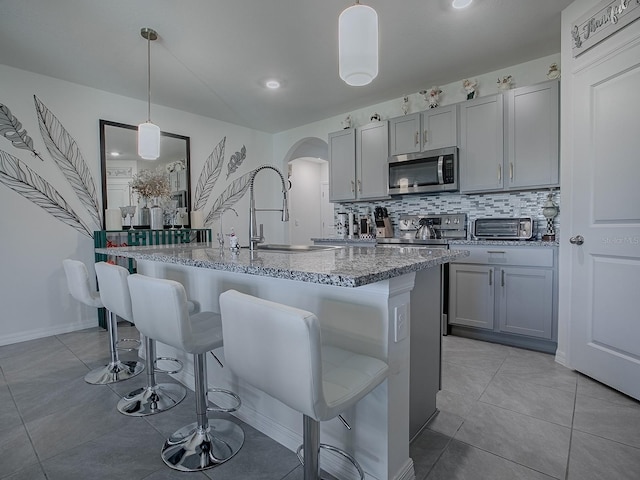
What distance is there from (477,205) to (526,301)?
113 cm

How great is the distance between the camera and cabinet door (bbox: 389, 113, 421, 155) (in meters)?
3.53

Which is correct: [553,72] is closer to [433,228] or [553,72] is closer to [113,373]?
[433,228]

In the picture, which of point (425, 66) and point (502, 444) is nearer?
point (502, 444)

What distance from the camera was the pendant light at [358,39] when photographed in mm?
1368

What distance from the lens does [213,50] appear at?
282 centimetres

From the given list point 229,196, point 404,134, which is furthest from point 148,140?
point 404,134

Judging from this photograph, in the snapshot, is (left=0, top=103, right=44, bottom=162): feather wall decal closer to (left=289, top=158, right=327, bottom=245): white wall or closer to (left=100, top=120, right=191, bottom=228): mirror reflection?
(left=100, top=120, right=191, bottom=228): mirror reflection

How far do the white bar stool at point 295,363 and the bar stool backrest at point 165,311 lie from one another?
1.05 feet

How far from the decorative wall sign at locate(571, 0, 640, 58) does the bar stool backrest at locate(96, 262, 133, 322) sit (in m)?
3.18

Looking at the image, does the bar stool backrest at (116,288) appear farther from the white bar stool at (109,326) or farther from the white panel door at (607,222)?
the white panel door at (607,222)

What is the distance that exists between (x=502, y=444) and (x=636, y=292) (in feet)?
4.05

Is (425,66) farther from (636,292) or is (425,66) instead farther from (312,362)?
(312,362)

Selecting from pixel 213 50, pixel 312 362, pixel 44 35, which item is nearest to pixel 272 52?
pixel 213 50

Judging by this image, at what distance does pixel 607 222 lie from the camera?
2.09 meters
